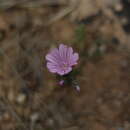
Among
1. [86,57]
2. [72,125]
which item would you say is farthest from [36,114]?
[86,57]

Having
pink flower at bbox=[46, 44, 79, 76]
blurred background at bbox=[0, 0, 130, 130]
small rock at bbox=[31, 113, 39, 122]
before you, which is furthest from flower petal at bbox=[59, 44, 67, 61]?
small rock at bbox=[31, 113, 39, 122]

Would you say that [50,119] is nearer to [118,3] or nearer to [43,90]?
[43,90]

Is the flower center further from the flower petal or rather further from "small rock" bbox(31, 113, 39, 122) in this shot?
"small rock" bbox(31, 113, 39, 122)

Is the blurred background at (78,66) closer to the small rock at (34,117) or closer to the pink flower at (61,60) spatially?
the small rock at (34,117)

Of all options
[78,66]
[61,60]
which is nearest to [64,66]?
[61,60]

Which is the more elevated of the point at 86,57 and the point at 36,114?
the point at 86,57

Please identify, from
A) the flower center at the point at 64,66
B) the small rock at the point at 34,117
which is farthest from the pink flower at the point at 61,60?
the small rock at the point at 34,117

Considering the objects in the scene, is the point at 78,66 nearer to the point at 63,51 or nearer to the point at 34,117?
the point at 34,117
